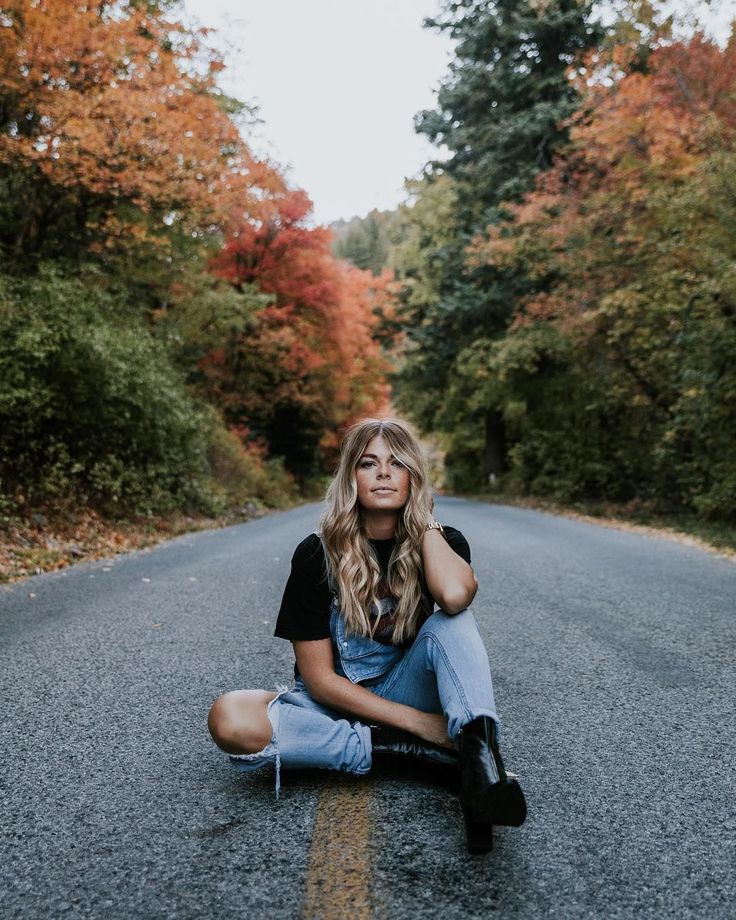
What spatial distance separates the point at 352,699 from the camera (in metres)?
2.52

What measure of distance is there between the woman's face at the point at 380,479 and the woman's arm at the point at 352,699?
539mm

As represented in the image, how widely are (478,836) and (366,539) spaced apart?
3.64 ft

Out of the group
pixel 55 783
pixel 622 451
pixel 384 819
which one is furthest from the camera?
pixel 622 451

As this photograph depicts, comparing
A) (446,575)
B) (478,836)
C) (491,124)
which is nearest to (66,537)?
(446,575)

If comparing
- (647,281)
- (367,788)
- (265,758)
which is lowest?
(367,788)

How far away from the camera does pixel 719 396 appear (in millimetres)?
11383

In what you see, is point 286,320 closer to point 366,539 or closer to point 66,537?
point 66,537

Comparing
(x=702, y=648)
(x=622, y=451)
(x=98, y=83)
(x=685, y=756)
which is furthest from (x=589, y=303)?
(x=685, y=756)

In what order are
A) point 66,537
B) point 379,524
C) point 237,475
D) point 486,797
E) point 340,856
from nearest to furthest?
point 486,797 < point 340,856 < point 379,524 < point 66,537 < point 237,475

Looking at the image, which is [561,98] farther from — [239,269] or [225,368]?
[225,368]

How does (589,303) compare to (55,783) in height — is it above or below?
above

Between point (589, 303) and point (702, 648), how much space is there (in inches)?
495

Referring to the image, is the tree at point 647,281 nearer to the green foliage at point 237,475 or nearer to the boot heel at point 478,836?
the green foliage at point 237,475

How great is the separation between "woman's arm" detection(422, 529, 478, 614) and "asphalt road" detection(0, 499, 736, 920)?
647 mm
